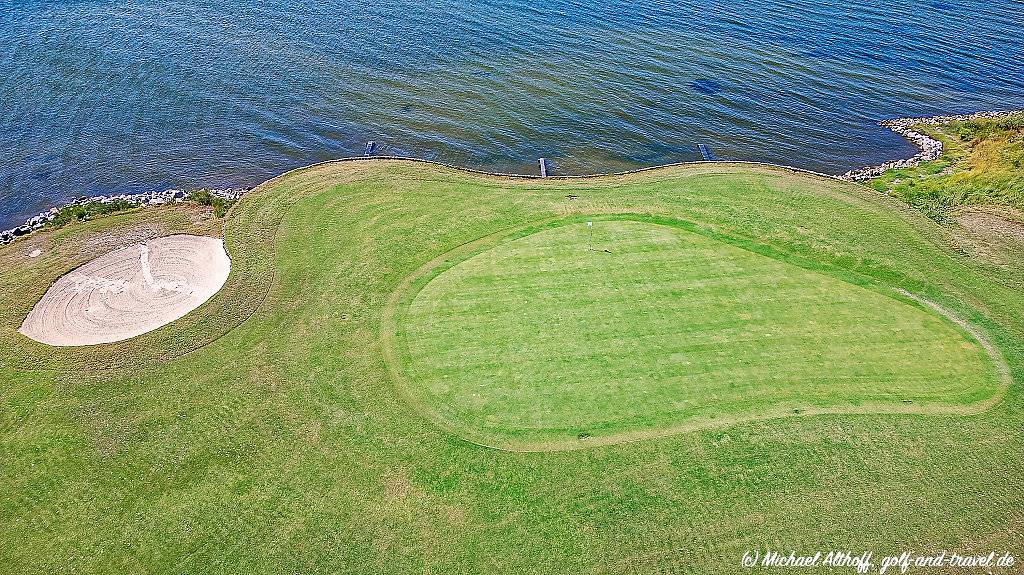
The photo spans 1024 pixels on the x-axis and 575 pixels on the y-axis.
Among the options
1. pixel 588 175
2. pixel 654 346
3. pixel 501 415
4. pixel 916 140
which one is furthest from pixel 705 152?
pixel 501 415

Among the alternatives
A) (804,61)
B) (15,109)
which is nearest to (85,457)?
(15,109)

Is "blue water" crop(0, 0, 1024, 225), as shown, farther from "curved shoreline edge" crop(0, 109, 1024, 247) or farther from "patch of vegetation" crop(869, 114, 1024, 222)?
"patch of vegetation" crop(869, 114, 1024, 222)

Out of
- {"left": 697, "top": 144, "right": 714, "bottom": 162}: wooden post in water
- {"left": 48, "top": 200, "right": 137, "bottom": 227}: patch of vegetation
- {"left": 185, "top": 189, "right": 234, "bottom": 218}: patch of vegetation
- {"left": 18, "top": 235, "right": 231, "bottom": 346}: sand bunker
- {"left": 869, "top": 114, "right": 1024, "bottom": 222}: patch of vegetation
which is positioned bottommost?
{"left": 18, "top": 235, "right": 231, "bottom": 346}: sand bunker

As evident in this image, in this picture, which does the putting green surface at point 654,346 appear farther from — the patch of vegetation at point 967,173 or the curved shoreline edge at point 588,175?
the patch of vegetation at point 967,173

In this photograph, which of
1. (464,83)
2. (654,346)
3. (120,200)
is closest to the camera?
(654,346)

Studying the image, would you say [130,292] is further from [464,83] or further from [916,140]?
[916,140]

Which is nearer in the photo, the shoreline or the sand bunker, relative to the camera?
the sand bunker

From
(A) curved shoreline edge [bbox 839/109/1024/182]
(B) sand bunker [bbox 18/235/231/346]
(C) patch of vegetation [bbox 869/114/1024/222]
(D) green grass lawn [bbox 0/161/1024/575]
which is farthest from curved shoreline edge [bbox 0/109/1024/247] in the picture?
(B) sand bunker [bbox 18/235/231/346]

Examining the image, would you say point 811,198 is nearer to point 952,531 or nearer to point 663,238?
point 663,238
